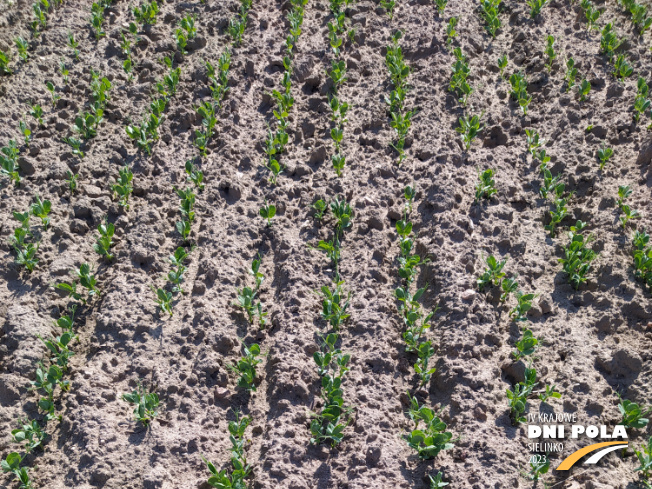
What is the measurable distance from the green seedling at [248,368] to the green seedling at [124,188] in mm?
1540

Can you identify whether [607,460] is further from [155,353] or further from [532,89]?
[532,89]

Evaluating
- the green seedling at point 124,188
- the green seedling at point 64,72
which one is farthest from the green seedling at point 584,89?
the green seedling at point 64,72

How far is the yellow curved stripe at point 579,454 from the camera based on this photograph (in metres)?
2.86

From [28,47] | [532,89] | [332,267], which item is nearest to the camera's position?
[332,267]

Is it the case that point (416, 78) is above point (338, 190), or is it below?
above

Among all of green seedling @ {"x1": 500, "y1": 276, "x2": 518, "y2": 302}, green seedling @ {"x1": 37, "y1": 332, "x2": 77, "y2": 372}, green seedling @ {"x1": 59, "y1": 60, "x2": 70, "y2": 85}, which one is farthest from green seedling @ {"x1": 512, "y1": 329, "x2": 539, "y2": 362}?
green seedling @ {"x1": 59, "y1": 60, "x2": 70, "y2": 85}

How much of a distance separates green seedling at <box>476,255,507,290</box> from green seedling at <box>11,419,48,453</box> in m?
2.58

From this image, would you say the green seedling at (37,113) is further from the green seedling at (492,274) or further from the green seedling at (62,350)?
the green seedling at (492,274)

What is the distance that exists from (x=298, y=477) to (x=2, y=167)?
3034 mm

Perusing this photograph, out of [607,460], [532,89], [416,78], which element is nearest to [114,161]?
[416,78]

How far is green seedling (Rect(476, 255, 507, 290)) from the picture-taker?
3.48 m

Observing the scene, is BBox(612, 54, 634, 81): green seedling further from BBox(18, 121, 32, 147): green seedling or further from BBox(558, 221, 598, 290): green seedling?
BBox(18, 121, 32, 147): green seedling

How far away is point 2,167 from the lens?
414cm
